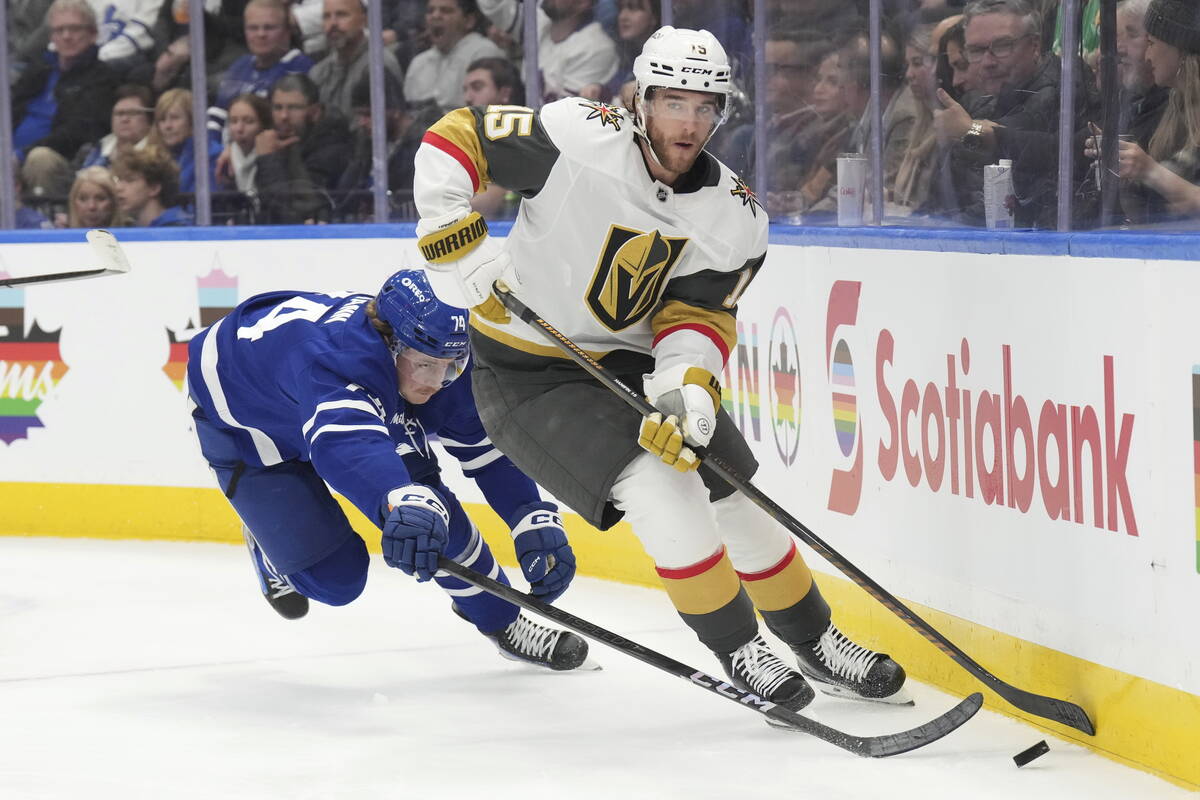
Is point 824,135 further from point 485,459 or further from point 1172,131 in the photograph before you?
point 1172,131

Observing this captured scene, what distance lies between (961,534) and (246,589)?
2.10 meters

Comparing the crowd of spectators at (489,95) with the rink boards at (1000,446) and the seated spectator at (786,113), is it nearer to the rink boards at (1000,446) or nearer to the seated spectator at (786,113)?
the seated spectator at (786,113)

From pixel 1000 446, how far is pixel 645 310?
0.69m

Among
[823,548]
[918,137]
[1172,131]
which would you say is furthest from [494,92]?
[1172,131]

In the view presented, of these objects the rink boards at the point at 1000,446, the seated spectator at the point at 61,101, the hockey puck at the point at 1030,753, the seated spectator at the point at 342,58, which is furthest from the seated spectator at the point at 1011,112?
the seated spectator at the point at 61,101

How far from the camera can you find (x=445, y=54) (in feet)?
17.3

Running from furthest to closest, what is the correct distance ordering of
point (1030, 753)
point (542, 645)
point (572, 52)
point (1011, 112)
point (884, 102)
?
1. point (572, 52)
2. point (884, 102)
3. point (542, 645)
4. point (1011, 112)
5. point (1030, 753)

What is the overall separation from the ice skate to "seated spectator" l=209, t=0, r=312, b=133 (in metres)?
2.47

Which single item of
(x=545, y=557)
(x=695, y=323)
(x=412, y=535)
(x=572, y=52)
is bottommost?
(x=545, y=557)

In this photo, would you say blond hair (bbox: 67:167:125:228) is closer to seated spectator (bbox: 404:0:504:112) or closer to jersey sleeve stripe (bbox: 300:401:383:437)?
seated spectator (bbox: 404:0:504:112)

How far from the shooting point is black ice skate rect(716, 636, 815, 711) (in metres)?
3.02

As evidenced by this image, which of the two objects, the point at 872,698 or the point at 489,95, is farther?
the point at 489,95

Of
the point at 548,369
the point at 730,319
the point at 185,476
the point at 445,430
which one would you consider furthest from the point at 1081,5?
the point at 185,476

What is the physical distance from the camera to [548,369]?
3.20m
